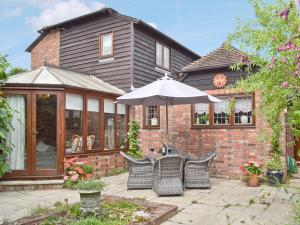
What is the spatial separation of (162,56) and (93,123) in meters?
5.83

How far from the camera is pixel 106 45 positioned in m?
12.6

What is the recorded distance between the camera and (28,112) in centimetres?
803

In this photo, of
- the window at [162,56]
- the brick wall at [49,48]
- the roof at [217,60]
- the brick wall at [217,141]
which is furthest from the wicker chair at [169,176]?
the brick wall at [49,48]

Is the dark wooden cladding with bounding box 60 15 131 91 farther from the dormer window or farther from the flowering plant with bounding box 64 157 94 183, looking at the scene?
the flowering plant with bounding box 64 157 94 183

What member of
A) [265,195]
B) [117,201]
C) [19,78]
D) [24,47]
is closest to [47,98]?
[19,78]

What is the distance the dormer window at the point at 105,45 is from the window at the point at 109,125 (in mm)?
2898

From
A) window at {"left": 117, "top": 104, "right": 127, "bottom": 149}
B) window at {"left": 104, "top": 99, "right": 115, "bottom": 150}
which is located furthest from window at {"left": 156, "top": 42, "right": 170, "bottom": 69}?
window at {"left": 104, "top": 99, "right": 115, "bottom": 150}

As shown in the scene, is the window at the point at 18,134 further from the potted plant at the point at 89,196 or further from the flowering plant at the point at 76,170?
the potted plant at the point at 89,196

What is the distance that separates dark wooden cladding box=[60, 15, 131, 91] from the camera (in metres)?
11.9

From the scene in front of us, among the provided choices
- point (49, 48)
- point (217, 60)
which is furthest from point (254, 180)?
point (49, 48)

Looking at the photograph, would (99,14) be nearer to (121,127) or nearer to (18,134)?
(121,127)

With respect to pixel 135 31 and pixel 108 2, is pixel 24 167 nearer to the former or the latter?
pixel 135 31

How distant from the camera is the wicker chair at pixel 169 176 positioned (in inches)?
260

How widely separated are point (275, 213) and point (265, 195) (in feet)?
4.86
